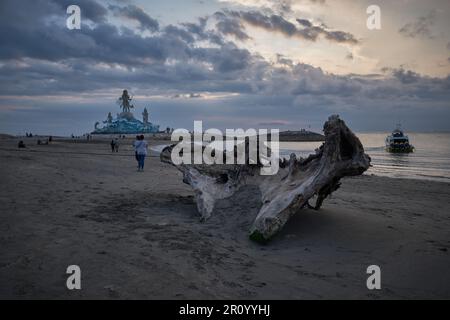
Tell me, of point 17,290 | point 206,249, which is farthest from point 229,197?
point 17,290

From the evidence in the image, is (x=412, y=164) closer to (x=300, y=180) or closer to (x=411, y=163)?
(x=411, y=163)

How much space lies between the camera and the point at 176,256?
4.79 m

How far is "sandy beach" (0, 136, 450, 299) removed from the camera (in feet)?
12.6

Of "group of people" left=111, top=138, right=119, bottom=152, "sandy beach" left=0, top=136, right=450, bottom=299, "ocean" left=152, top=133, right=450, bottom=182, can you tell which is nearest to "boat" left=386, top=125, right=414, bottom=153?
"ocean" left=152, top=133, right=450, bottom=182

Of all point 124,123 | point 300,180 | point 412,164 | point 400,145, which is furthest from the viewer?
point 124,123

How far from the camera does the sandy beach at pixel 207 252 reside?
3834 millimetres

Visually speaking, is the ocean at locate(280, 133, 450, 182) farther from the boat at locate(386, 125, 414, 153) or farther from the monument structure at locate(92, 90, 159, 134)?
the monument structure at locate(92, 90, 159, 134)

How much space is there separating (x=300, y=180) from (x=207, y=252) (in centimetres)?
241

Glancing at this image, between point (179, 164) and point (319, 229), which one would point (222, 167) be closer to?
point (179, 164)

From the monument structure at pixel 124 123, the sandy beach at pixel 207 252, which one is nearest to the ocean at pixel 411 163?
the sandy beach at pixel 207 252

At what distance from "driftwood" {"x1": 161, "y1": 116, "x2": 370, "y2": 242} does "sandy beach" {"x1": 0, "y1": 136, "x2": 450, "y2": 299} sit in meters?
0.33

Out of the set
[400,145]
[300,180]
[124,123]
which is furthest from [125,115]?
[300,180]

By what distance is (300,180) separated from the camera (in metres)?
6.29
